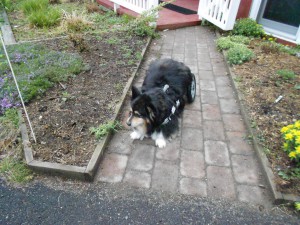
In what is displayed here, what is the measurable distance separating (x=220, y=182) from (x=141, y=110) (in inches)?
48.8

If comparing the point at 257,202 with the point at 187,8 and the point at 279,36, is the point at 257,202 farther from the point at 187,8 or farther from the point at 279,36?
the point at 187,8

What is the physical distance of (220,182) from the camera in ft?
9.04

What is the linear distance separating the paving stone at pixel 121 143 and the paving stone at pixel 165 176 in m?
0.46

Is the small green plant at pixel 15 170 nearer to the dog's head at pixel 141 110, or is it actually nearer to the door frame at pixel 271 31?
the dog's head at pixel 141 110

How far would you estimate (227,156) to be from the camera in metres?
3.07

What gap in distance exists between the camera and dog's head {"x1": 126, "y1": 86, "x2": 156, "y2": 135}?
8.68 feet

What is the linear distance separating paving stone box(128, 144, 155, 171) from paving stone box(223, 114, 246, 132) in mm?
1221

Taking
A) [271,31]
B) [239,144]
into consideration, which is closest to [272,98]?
[239,144]

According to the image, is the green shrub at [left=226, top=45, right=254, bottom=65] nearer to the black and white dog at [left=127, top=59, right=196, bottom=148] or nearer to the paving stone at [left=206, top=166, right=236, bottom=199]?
the black and white dog at [left=127, top=59, right=196, bottom=148]

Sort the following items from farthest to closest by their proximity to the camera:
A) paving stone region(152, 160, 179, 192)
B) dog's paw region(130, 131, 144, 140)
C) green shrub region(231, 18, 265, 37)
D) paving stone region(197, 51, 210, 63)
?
green shrub region(231, 18, 265, 37), paving stone region(197, 51, 210, 63), dog's paw region(130, 131, 144, 140), paving stone region(152, 160, 179, 192)

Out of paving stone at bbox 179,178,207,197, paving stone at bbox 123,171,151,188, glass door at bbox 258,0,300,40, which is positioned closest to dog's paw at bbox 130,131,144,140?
paving stone at bbox 123,171,151,188

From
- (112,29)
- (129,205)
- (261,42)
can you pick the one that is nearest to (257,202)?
(129,205)

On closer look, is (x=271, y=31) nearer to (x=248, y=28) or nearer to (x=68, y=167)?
(x=248, y=28)

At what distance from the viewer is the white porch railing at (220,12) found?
574cm
